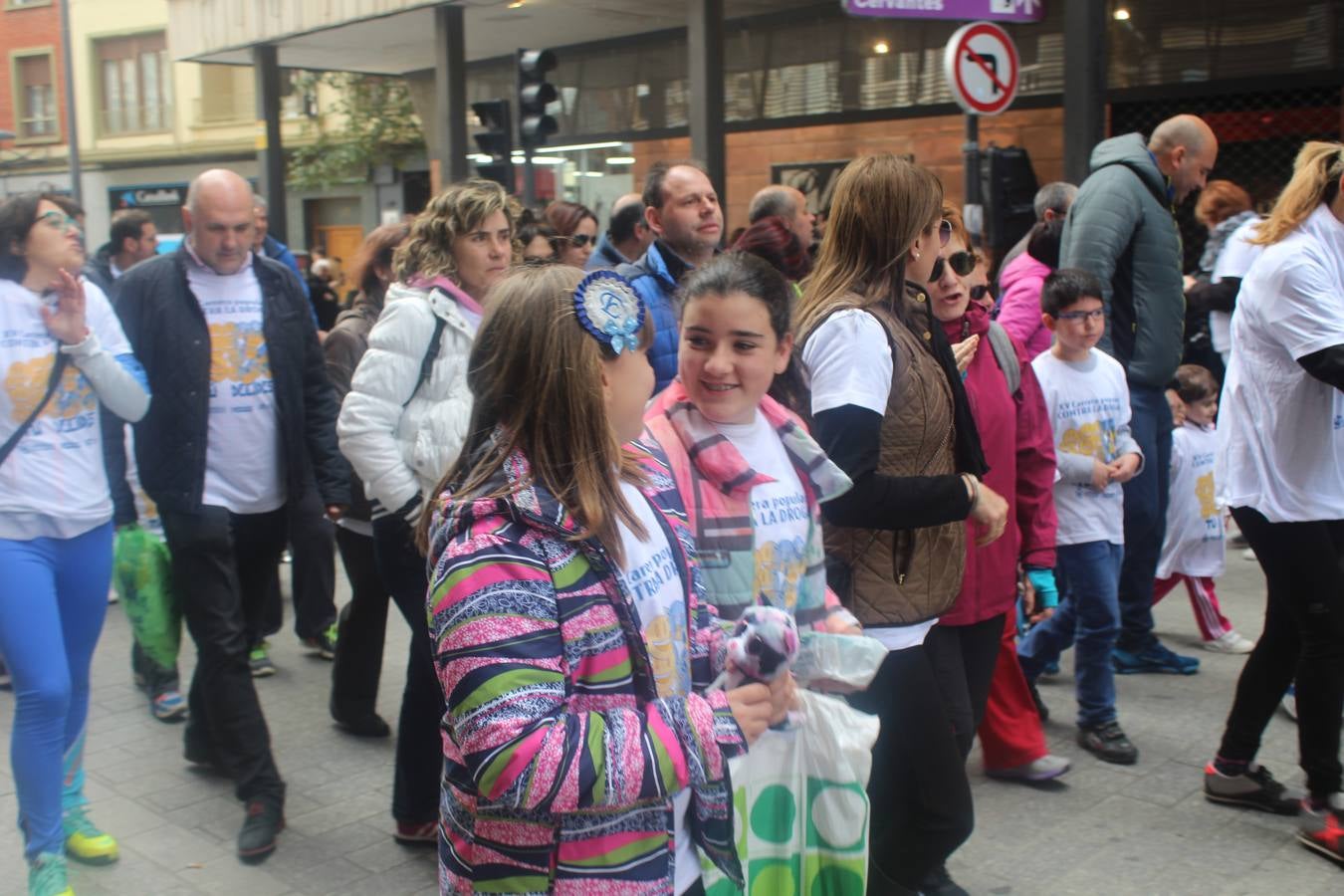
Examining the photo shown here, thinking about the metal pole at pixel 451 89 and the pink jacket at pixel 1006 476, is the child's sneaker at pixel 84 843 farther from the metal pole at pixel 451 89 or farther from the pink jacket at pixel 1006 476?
the metal pole at pixel 451 89

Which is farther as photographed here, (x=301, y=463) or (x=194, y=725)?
(x=194, y=725)

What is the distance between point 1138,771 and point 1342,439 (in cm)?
149

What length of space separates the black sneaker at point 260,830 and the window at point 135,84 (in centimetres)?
2956

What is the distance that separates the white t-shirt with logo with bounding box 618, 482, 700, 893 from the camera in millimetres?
2051

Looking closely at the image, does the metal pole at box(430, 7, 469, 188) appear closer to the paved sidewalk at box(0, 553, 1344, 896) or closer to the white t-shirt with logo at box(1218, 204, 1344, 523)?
the paved sidewalk at box(0, 553, 1344, 896)

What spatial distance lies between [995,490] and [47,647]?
8.95 ft

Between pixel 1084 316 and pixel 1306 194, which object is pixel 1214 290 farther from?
pixel 1306 194

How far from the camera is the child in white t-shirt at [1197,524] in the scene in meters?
6.31

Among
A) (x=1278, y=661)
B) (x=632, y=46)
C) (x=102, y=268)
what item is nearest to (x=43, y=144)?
(x=632, y=46)

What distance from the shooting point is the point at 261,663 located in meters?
6.49

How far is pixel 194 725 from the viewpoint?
200 inches

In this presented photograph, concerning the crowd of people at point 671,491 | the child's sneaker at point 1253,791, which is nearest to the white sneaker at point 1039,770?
the crowd of people at point 671,491

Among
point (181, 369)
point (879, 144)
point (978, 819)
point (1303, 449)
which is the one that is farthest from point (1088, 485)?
point (879, 144)

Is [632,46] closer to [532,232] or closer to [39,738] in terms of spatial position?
[532,232]
